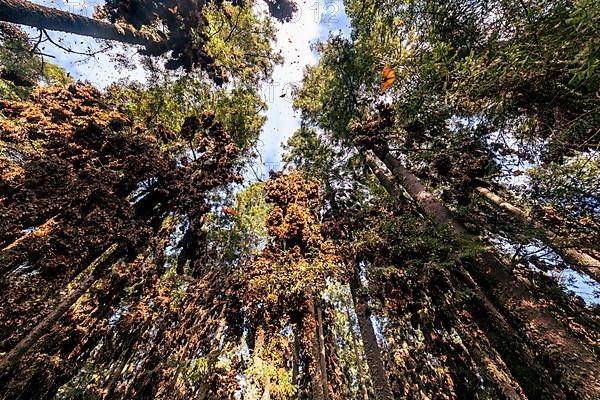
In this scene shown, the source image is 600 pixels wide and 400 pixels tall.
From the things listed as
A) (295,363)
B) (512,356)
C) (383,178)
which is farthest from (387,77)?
(295,363)

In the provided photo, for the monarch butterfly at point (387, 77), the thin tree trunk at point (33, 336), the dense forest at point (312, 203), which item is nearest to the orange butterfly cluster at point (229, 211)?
the dense forest at point (312, 203)

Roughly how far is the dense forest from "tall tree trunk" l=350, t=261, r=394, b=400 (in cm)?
6

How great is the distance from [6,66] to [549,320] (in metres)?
15.0

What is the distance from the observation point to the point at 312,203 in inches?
375

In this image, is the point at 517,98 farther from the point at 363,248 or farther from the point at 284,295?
the point at 284,295

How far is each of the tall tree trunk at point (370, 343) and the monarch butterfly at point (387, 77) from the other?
20.4ft

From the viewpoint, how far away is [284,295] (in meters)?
7.61

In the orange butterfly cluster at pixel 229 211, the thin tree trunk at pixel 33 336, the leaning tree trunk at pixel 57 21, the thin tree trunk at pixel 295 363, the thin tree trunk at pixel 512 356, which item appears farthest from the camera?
the orange butterfly cluster at pixel 229 211

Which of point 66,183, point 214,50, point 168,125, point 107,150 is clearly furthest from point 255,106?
point 66,183

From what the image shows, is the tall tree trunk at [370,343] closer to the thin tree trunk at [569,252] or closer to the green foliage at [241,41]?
the thin tree trunk at [569,252]

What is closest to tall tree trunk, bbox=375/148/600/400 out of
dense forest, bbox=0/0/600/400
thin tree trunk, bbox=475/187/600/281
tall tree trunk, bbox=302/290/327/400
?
dense forest, bbox=0/0/600/400

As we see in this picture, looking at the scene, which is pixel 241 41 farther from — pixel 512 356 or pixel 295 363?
pixel 295 363

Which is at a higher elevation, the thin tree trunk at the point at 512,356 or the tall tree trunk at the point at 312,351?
the tall tree trunk at the point at 312,351

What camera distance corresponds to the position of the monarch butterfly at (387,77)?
867 cm
